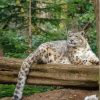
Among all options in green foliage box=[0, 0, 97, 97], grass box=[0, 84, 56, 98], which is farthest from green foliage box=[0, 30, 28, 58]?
grass box=[0, 84, 56, 98]

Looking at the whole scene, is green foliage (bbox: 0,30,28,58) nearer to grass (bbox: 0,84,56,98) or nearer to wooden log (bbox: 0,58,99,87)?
grass (bbox: 0,84,56,98)

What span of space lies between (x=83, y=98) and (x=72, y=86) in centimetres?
31

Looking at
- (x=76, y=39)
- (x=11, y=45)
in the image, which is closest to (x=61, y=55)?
(x=76, y=39)

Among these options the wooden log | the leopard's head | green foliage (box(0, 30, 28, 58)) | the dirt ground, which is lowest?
the dirt ground

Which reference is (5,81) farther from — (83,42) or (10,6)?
(10,6)

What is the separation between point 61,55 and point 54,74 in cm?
44

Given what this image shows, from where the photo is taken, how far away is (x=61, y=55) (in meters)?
7.58

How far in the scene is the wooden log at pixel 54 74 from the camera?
7.08 m

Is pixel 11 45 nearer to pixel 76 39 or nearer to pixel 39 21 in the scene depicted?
pixel 39 21

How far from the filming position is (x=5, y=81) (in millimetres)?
7680

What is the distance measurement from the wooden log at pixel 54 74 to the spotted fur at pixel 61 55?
13 centimetres

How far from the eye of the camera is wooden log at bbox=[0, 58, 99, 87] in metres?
7.08

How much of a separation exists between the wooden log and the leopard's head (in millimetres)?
478

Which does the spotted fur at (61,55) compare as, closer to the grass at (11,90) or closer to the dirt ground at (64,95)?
the dirt ground at (64,95)
